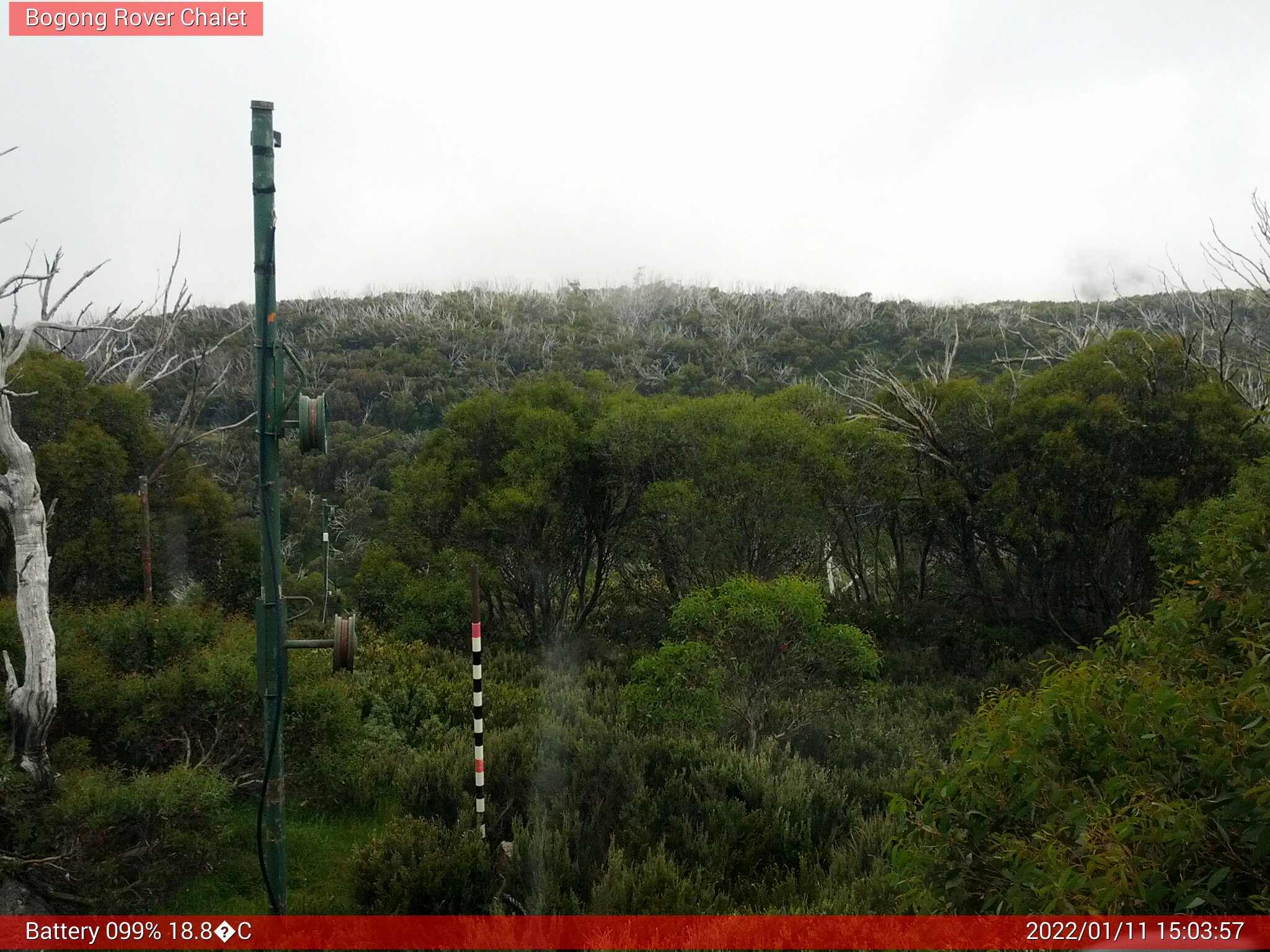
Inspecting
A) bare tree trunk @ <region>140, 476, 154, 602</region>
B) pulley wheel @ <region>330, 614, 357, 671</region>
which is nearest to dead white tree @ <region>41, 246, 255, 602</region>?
bare tree trunk @ <region>140, 476, 154, 602</region>

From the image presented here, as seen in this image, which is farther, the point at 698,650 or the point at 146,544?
the point at 146,544

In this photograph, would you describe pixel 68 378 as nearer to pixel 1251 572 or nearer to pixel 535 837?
pixel 535 837

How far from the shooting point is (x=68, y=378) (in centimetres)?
1447

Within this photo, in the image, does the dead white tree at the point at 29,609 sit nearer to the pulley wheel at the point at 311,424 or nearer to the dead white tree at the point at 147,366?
the dead white tree at the point at 147,366

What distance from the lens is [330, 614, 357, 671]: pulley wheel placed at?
16.8ft

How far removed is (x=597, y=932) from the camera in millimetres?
5395

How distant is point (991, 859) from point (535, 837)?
4.06 m

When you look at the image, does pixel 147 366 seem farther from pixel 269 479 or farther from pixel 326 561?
pixel 269 479

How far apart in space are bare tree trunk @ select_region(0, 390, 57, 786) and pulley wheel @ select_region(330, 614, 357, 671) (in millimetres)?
3892

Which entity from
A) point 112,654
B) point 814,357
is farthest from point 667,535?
point 814,357

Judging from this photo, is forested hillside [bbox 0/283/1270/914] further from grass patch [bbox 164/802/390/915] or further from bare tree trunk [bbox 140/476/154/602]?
bare tree trunk [bbox 140/476/154/602]

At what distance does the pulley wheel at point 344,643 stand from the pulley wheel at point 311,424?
0.91m

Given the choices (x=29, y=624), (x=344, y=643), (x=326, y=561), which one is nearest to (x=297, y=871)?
(x=29, y=624)

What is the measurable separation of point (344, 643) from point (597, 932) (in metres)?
2.16
